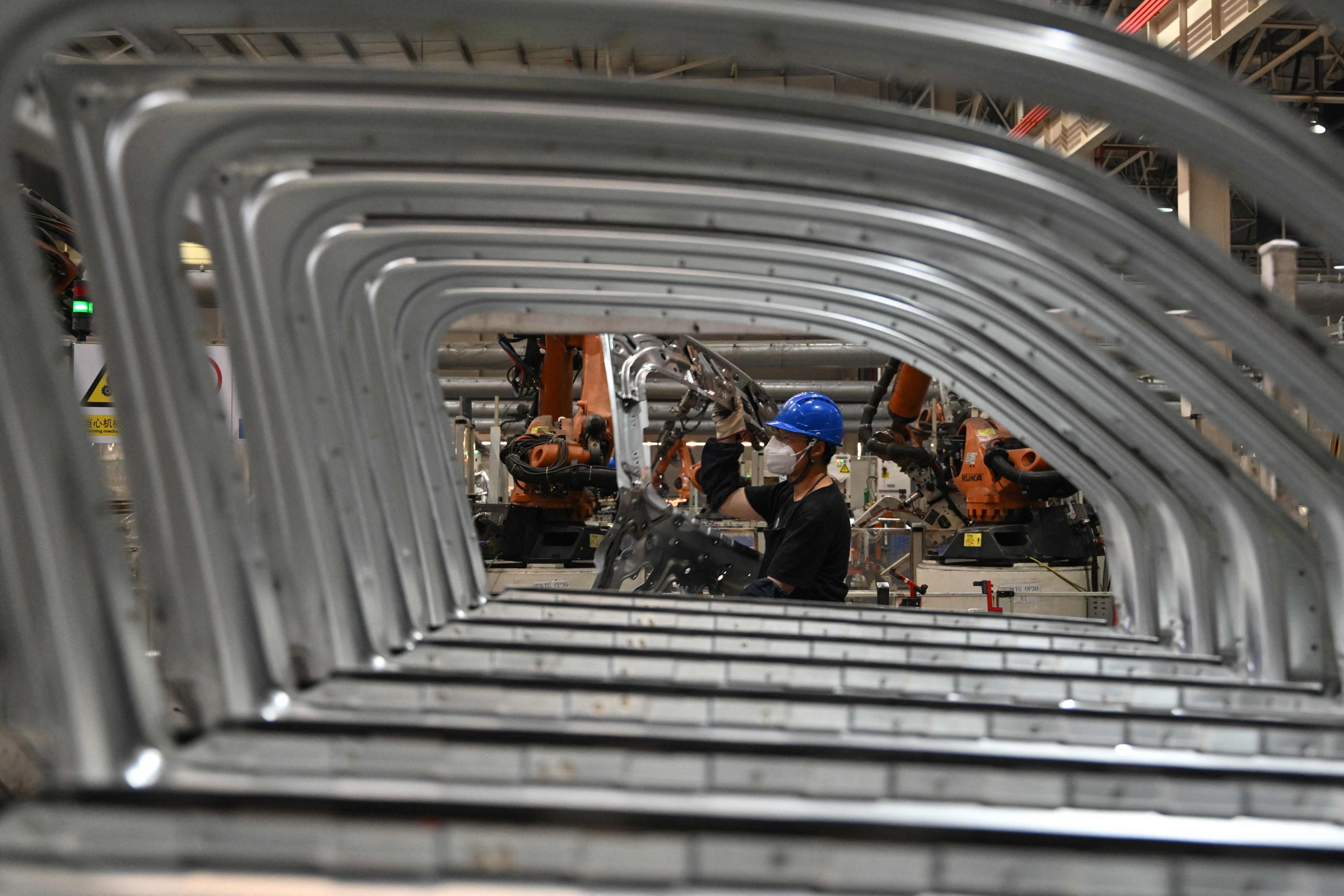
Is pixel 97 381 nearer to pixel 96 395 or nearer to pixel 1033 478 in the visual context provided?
pixel 96 395

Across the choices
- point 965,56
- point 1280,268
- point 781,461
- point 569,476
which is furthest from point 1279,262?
point 569,476

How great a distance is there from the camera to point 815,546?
493 centimetres

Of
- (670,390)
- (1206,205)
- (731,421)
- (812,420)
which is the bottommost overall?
(670,390)

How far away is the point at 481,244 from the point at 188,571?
1339 millimetres

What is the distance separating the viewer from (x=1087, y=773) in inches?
68.7

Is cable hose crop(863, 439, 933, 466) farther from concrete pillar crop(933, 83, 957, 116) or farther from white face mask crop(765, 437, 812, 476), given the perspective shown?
concrete pillar crop(933, 83, 957, 116)

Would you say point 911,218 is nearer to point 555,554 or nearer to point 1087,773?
point 1087,773

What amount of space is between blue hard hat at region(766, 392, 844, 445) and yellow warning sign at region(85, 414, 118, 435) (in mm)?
3056

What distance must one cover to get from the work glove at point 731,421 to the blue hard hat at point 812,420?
4.69 feet

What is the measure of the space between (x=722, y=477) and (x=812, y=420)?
1.06 m

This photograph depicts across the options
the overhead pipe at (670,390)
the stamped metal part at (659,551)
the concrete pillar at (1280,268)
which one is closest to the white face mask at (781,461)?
the stamped metal part at (659,551)

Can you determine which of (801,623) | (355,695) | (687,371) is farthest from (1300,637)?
(687,371)

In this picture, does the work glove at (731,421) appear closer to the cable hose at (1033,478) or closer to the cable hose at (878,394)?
the cable hose at (878,394)

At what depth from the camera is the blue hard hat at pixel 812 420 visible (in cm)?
505
